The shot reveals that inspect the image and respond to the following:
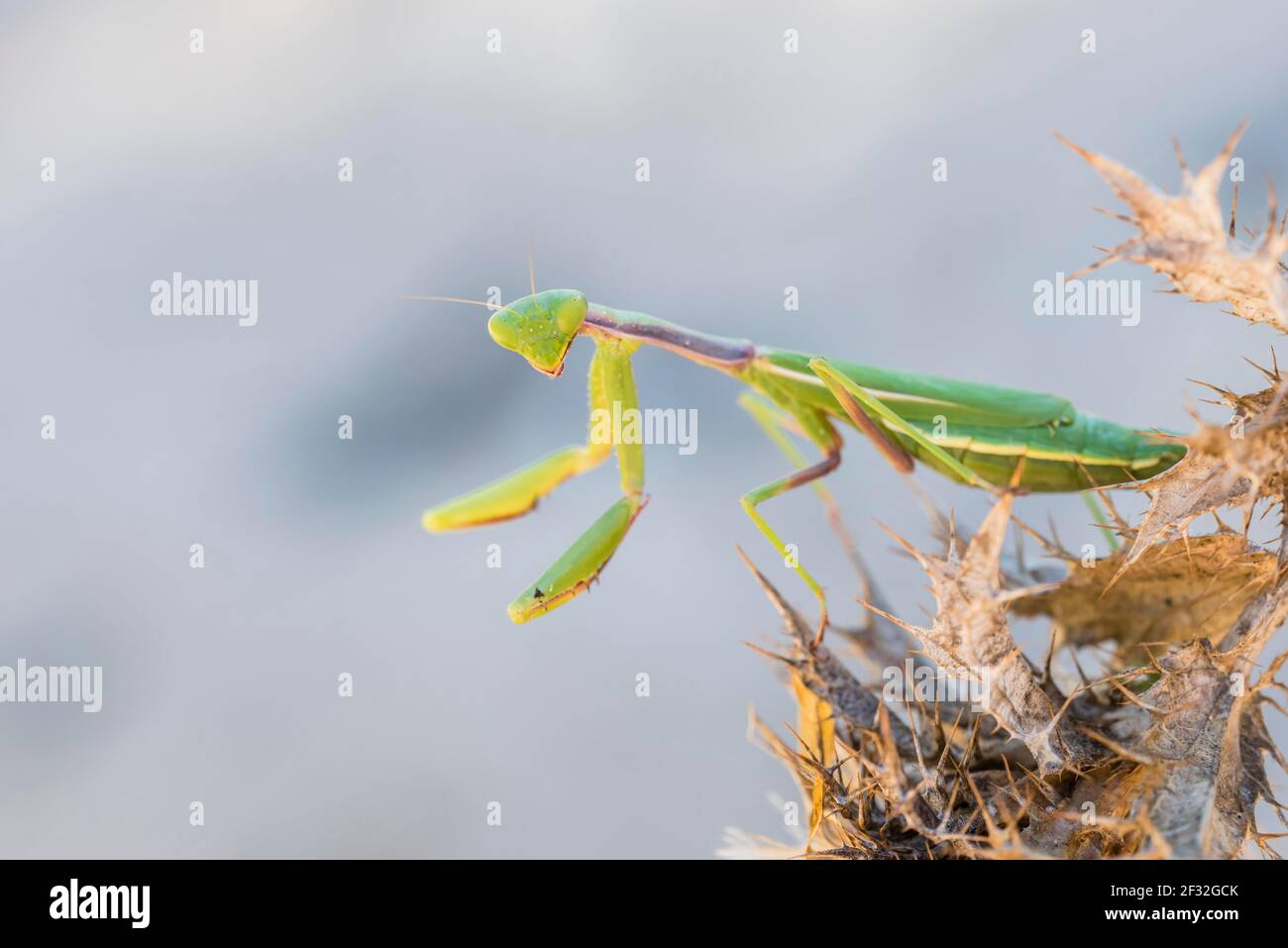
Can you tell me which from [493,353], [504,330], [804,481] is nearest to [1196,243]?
[804,481]

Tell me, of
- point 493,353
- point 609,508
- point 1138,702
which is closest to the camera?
point 1138,702

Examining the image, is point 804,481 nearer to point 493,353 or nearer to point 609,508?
point 609,508

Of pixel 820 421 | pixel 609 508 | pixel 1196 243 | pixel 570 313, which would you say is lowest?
pixel 609 508

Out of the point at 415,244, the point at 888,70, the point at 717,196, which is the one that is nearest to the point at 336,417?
the point at 415,244

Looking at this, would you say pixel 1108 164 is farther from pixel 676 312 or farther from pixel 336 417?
pixel 336 417

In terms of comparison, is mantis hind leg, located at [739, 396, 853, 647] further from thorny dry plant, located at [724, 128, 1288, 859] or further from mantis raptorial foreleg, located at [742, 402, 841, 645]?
thorny dry plant, located at [724, 128, 1288, 859]

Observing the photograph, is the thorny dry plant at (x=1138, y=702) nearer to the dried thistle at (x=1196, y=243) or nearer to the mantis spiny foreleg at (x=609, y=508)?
the dried thistle at (x=1196, y=243)

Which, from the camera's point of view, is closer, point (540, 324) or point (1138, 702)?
point (1138, 702)
